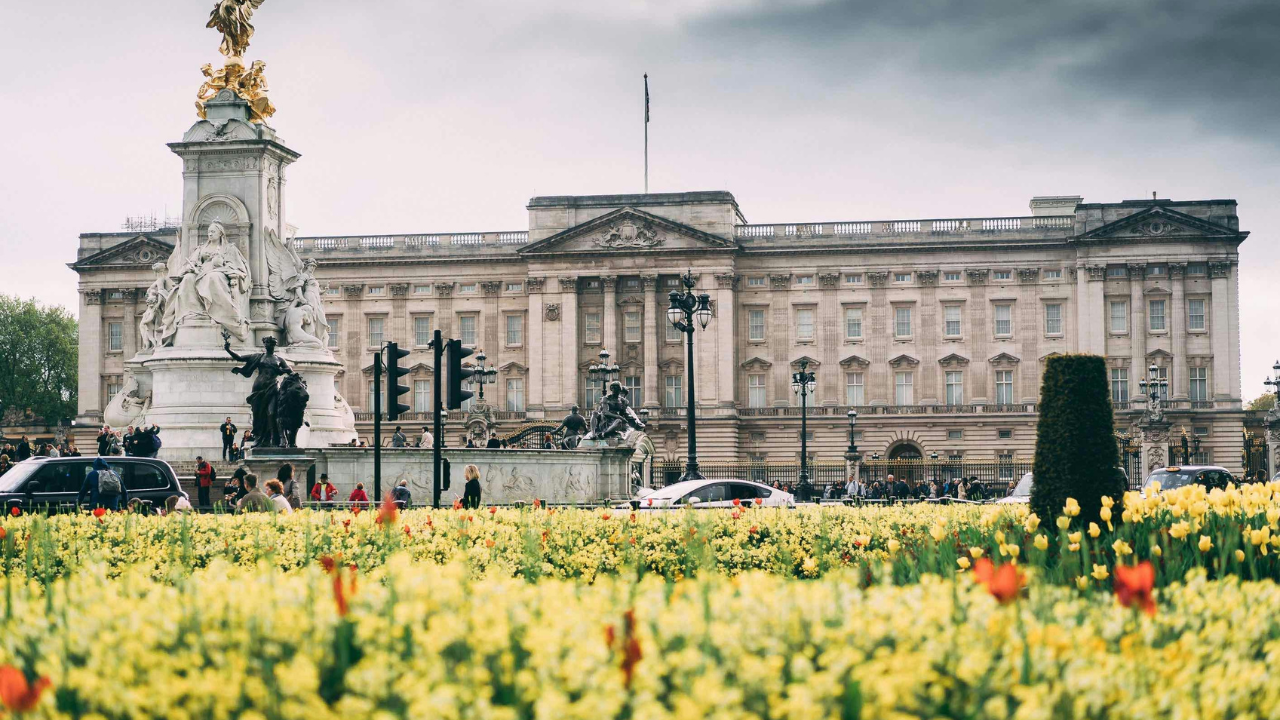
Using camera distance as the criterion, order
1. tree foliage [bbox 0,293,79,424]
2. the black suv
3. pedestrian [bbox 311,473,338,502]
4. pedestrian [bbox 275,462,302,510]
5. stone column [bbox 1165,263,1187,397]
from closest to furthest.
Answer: the black suv, pedestrian [bbox 275,462,302,510], pedestrian [bbox 311,473,338,502], stone column [bbox 1165,263,1187,397], tree foliage [bbox 0,293,79,424]

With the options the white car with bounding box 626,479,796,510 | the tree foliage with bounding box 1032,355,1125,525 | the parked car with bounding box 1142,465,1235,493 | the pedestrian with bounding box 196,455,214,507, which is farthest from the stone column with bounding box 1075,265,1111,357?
the tree foliage with bounding box 1032,355,1125,525

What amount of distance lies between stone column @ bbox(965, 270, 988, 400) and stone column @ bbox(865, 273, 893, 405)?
15.4 feet

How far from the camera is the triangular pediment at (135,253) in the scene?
282 ft

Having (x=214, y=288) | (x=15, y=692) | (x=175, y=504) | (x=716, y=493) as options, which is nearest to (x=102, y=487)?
(x=175, y=504)

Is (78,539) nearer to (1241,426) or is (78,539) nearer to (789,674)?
(789,674)

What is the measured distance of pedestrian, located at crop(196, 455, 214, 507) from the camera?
25422 mm

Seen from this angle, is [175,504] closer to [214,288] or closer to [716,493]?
[214,288]

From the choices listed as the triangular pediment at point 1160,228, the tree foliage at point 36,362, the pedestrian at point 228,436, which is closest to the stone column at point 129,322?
the tree foliage at point 36,362

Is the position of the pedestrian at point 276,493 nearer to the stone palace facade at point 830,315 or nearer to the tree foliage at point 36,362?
the stone palace facade at point 830,315

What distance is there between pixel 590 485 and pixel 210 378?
857 cm

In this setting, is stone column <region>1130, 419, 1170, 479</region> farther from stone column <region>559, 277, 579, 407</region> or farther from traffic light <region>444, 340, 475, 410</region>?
traffic light <region>444, 340, 475, 410</region>

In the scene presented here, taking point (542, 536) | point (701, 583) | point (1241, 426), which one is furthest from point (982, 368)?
point (701, 583)

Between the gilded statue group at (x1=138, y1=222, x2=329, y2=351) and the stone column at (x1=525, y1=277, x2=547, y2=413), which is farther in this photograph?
the stone column at (x1=525, y1=277, x2=547, y2=413)

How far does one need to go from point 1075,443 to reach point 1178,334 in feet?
240
